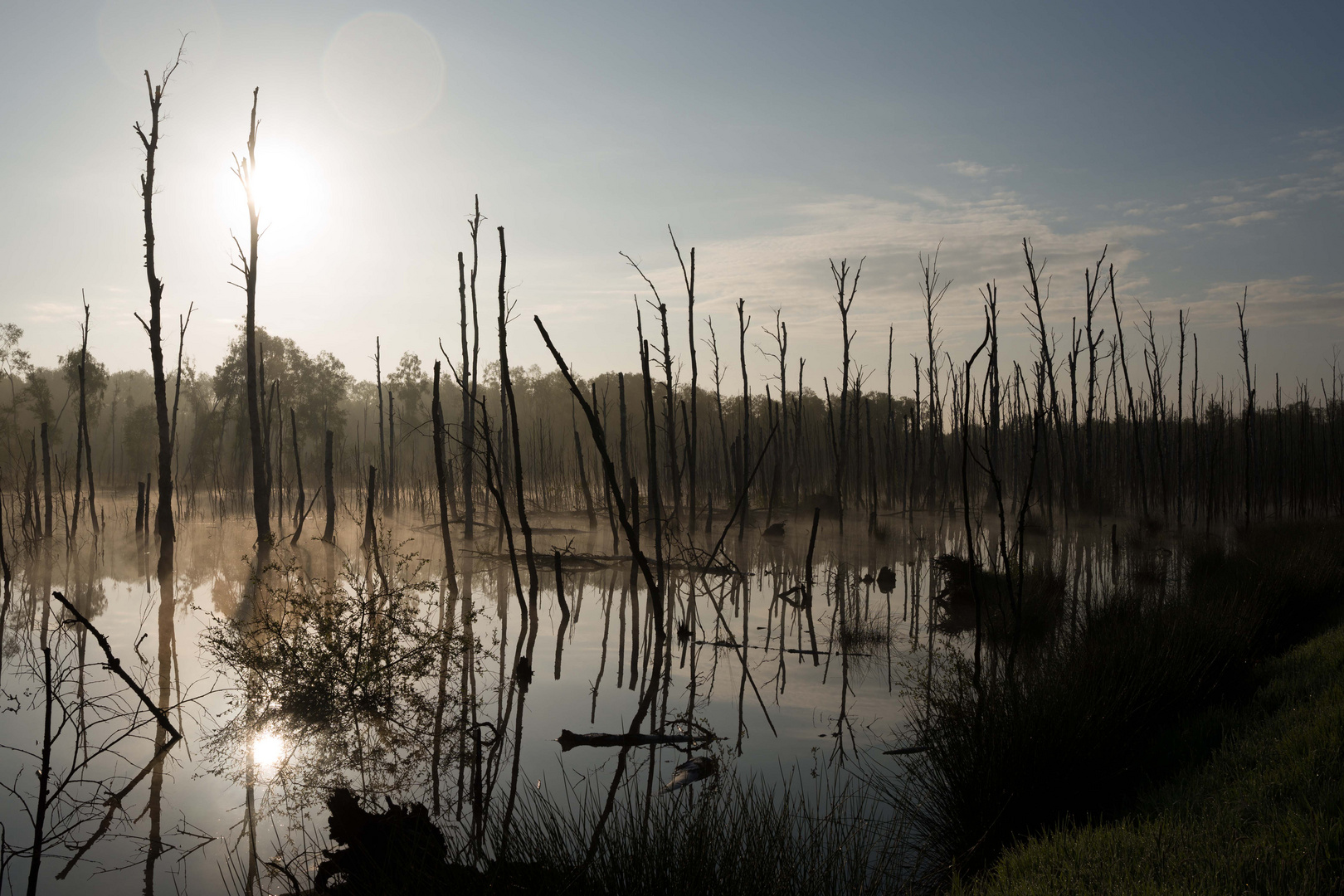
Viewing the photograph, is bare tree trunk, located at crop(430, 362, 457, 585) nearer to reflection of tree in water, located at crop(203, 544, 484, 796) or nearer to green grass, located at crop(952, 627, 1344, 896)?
reflection of tree in water, located at crop(203, 544, 484, 796)

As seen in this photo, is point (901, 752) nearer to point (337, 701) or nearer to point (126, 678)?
point (337, 701)

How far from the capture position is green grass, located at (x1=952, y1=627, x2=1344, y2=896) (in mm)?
3160

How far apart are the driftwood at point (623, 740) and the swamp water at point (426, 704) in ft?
0.21

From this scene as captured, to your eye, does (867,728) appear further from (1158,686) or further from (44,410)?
(44,410)

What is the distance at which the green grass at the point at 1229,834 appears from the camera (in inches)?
124

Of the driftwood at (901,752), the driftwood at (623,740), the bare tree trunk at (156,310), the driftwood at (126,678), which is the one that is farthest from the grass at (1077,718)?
the bare tree trunk at (156,310)

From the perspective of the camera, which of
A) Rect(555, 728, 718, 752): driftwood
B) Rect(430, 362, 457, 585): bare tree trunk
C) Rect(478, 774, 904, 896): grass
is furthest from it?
Rect(430, 362, 457, 585): bare tree trunk

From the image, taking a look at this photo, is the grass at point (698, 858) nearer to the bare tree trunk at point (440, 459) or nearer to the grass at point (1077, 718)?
the grass at point (1077, 718)

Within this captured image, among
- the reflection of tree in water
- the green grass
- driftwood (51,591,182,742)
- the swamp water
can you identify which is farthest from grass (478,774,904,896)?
the reflection of tree in water

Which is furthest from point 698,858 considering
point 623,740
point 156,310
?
point 156,310

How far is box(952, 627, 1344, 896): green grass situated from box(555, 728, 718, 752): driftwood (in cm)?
259

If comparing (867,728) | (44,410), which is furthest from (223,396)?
(867,728)

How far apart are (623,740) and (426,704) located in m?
1.83

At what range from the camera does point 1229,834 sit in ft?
11.6
